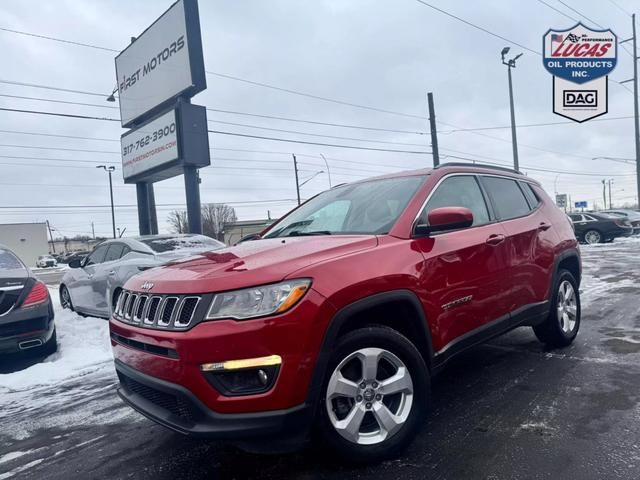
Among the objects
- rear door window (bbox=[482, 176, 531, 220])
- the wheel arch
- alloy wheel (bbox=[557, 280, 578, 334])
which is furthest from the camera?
alloy wheel (bbox=[557, 280, 578, 334])

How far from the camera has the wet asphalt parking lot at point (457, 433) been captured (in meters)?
2.56

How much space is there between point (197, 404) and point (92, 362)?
11.9ft

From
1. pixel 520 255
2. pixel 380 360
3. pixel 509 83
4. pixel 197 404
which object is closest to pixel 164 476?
pixel 197 404

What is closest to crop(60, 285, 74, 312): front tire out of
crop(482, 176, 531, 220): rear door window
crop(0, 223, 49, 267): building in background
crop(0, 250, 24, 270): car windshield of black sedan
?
crop(0, 250, 24, 270): car windshield of black sedan

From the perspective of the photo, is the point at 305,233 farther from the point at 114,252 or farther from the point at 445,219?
the point at 114,252

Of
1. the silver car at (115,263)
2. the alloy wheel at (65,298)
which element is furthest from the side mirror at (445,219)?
the alloy wheel at (65,298)

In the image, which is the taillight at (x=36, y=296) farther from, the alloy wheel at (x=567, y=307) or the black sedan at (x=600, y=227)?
→ the black sedan at (x=600, y=227)

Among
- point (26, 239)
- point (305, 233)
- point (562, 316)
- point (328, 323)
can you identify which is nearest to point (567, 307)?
point (562, 316)

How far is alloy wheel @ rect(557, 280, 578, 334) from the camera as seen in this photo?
4625mm

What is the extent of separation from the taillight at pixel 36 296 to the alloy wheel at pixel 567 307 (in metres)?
5.53

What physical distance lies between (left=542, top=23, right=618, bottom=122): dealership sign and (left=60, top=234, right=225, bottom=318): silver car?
12.0 metres

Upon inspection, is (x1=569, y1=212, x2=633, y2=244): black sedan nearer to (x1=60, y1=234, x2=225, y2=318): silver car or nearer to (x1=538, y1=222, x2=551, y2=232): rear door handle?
(x1=538, y1=222, x2=551, y2=232): rear door handle

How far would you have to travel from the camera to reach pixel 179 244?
6891mm

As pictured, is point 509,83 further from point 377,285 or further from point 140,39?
point 377,285
